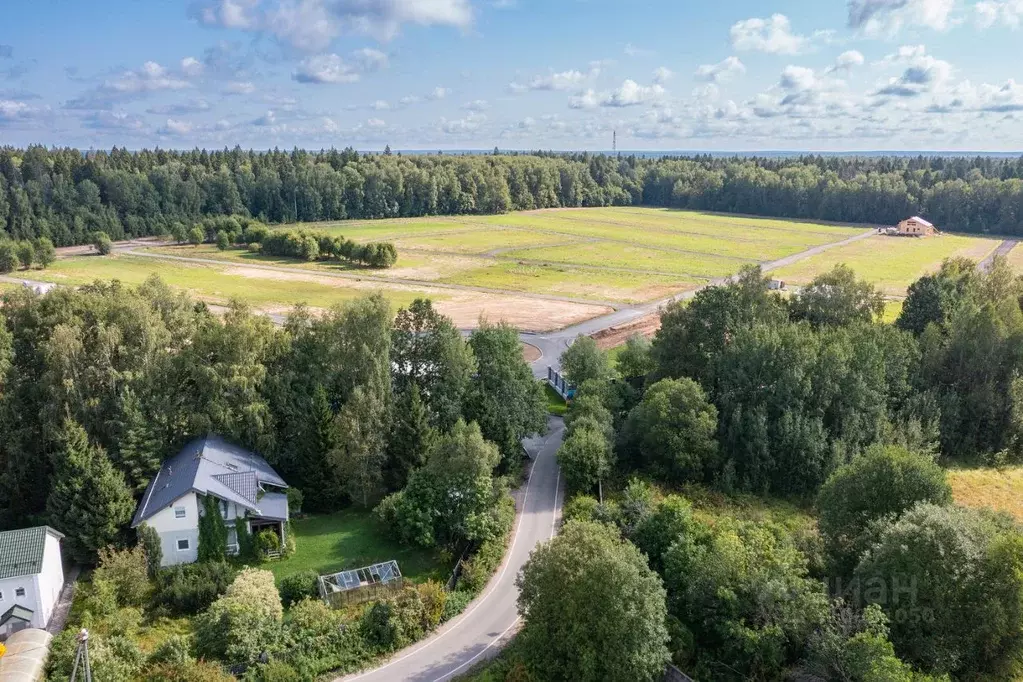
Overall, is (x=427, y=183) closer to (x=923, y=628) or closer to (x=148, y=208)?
(x=148, y=208)

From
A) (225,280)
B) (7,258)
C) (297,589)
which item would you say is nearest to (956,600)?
(297,589)

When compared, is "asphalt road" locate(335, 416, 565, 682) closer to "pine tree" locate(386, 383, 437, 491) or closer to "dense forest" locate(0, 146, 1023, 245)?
"pine tree" locate(386, 383, 437, 491)

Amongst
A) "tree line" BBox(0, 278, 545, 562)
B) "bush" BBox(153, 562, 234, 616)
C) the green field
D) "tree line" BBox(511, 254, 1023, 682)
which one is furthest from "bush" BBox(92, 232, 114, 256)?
"bush" BBox(153, 562, 234, 616)

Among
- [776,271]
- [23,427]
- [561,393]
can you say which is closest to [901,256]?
[776,271]

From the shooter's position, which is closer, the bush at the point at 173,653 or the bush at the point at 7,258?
the bush at the point at 173,653

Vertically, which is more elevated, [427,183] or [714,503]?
[427,183]

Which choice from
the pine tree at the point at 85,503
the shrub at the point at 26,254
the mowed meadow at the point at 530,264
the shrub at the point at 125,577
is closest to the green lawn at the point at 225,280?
the mowed meadow at the point at 530,264

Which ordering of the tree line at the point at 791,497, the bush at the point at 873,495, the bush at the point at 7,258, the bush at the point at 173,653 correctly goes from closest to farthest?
the tree line at the point at 791,497 < the bush at the point at 173,653 < the bush at the point at 873,495 < the bush at the point at 7,258

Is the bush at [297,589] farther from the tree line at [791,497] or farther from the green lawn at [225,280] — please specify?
the green lawn at [225,280]

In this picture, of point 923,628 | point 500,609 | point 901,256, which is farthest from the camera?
point 901,256
